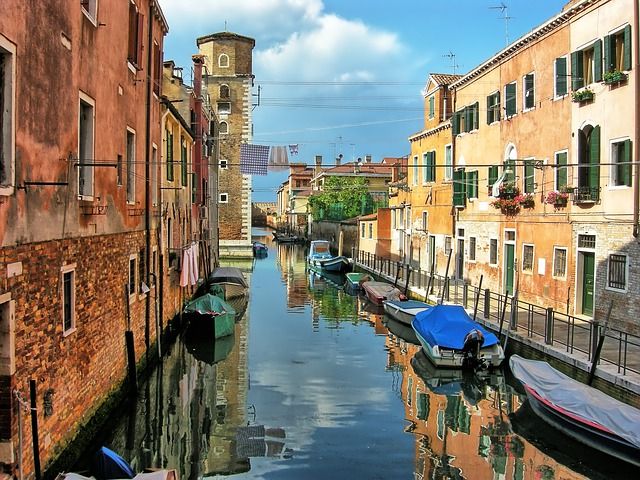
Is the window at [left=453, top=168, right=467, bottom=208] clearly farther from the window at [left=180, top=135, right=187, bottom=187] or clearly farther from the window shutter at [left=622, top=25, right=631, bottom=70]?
the window shutter at [left=622, top=25, right=631, bottom=70]

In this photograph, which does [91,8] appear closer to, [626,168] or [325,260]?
[626,168]

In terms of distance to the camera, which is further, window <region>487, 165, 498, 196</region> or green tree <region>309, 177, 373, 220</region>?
green tree <region>309, 177, 373, 220</region>

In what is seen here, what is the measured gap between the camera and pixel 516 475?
8766 millimetres

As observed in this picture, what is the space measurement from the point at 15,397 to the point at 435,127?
2408cm

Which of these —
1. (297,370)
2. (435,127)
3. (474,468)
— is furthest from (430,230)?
(474,468)

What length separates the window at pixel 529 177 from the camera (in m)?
18.8

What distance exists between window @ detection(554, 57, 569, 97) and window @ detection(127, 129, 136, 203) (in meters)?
10.9

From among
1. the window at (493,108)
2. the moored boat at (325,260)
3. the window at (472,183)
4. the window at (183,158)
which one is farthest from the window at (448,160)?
the moored boat at (325,260)

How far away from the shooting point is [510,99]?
20.6m

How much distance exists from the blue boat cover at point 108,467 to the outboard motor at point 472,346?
9.38 m

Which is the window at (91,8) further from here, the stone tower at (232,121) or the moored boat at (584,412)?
the stone tower at (232,121)

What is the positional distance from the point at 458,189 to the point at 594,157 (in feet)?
32.9

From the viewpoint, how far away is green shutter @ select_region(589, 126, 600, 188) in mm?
15086

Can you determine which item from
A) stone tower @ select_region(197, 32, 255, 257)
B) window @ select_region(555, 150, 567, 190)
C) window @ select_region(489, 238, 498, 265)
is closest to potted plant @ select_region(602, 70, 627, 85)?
window @ select_region(555, 150, 567, 190)
